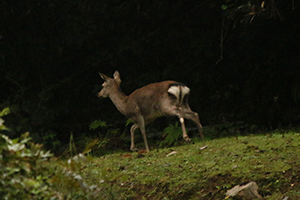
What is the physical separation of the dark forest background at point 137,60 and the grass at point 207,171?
2879mm

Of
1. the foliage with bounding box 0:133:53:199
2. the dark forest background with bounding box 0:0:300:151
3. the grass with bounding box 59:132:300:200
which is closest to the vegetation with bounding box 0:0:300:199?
the dark forest background with bounding box 0:0:300:151

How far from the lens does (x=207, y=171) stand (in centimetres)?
591

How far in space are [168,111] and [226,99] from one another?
300 centimetres

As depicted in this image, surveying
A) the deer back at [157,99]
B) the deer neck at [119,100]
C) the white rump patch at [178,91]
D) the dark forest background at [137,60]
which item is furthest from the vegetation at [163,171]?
the dark forest background at [137,60]

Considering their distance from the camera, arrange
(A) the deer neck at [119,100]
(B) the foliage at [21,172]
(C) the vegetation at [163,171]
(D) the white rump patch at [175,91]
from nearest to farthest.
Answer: (B) the foliage at [21,172], (C) the vegetation at [163,171], (D) the white rump patch at [175,91], (A) the deer neck at [119,100]

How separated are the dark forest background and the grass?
2.88m

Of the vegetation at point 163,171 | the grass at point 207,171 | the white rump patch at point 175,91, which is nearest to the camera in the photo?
the vegetation at point 163,171

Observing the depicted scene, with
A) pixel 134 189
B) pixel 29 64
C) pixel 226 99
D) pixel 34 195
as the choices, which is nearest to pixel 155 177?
pixel 134 189

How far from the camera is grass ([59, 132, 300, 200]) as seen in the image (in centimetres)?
525

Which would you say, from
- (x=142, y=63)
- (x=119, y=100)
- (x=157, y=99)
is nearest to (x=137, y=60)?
(x=142, y=63)

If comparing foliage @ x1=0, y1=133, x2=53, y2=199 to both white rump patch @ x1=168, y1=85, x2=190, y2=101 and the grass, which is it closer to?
the grass

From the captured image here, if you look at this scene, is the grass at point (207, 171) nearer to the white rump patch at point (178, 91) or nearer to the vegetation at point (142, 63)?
the white rump patch at point (178, 91)

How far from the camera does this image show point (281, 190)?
5.07m

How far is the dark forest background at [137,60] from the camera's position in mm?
10383
